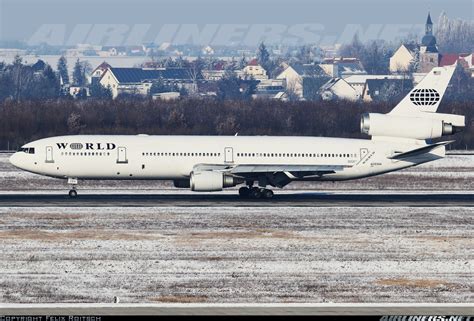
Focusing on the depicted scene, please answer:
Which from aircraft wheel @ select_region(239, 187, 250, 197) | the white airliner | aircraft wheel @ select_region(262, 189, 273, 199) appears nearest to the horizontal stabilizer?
→ the white airliner

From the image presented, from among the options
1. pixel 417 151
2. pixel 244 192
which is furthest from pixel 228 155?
pixel 417 151

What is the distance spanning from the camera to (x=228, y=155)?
65000mm

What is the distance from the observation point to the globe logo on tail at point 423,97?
67875 millimetres

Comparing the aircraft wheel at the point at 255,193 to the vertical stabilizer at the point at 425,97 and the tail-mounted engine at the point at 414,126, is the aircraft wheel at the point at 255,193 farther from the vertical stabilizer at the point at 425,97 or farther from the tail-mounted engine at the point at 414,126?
the vertical stabilizer at the point at 425,97

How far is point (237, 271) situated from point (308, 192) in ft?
93.1

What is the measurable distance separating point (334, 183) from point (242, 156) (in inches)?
546

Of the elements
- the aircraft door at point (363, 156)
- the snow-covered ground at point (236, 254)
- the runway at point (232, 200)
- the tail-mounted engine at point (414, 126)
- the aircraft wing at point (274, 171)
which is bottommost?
the snow-covered ground at point (236, 254)

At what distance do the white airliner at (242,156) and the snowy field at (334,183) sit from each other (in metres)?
5.86

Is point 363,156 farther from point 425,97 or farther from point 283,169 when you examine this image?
point 425,97

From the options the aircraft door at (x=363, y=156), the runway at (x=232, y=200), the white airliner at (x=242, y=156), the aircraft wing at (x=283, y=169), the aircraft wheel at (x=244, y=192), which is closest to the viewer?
the runway at (x=232, y=200)

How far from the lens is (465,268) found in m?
43.6

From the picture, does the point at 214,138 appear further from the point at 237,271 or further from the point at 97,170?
the point at 237,271

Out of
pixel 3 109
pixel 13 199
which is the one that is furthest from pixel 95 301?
pixel 3 109

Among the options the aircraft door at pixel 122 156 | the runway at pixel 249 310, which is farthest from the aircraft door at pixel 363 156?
the runway at pixel 249 310
